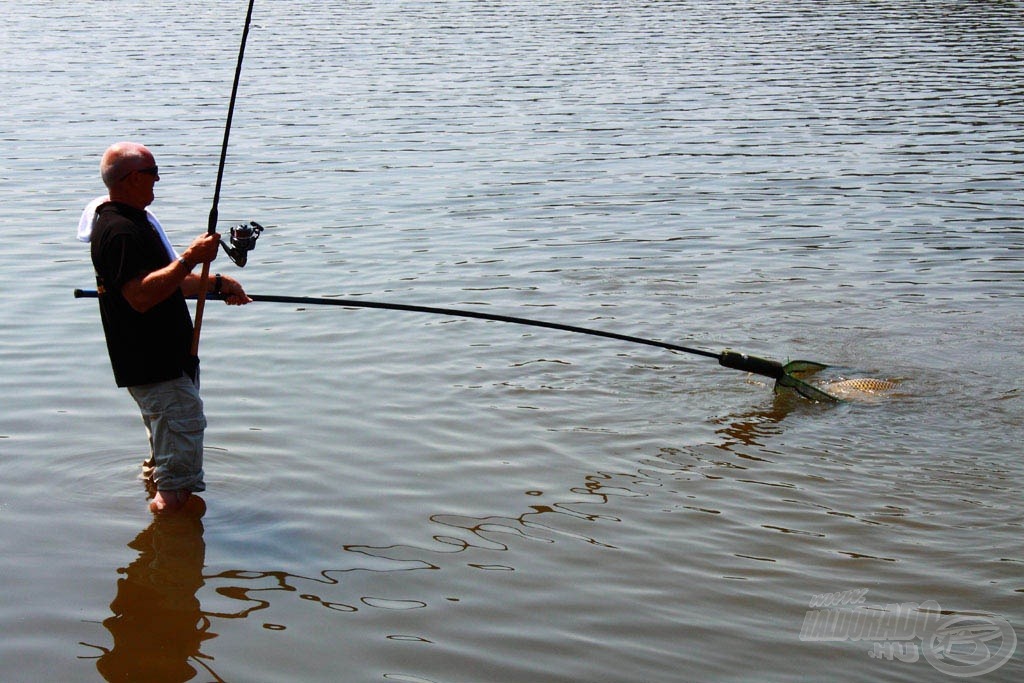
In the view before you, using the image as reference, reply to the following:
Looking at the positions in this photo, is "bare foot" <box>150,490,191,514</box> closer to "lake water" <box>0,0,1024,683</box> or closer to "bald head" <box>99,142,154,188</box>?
"lake water" <box>0,0,1024,683</box>

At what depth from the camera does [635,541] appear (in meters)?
5.62

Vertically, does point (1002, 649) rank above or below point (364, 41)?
below

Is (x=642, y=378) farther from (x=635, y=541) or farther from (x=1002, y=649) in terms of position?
(x=1002, y=649)

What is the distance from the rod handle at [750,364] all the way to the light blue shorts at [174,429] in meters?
3.14

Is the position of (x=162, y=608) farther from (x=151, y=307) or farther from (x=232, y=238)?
(x=232, y=238)

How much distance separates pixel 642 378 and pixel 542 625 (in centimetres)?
329

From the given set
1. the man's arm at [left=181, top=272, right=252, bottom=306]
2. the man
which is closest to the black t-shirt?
the man

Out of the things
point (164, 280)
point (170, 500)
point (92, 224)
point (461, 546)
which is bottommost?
point (461, 546)

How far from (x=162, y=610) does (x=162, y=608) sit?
2cm

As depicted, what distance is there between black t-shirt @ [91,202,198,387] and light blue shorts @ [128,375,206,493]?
2.9 inches

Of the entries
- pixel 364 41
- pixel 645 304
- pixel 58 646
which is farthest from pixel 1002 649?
pixel 364 41

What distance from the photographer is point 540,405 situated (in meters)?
7.41

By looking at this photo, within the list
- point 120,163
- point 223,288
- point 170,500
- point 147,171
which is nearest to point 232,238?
point 223,288

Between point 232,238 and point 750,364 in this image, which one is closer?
point 232,238
